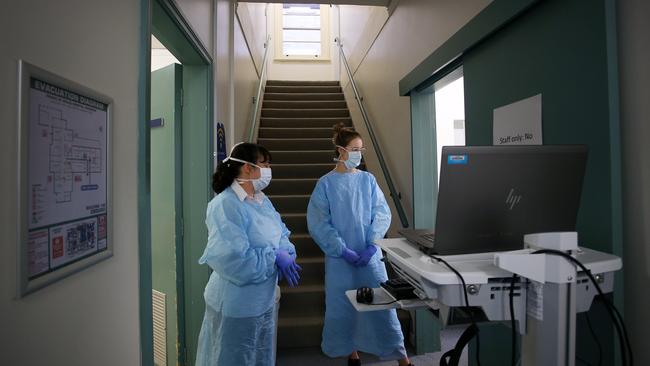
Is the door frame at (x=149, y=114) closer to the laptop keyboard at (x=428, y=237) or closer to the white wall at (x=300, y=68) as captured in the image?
the laptop keyboard at (x=428, y=237)

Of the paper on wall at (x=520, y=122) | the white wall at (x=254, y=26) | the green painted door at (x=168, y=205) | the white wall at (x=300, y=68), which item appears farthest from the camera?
the white wall at (x=300, y=68)

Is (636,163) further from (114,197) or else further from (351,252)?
(114,197)

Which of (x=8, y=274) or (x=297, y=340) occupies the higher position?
(x=8, y=274)

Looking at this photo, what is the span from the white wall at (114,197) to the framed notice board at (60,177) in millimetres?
24

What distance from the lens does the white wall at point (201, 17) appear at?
166cm

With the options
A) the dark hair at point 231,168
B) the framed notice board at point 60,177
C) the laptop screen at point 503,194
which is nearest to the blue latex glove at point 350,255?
the dark hair at point 231,168

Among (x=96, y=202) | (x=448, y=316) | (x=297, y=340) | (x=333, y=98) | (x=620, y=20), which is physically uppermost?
(x=333, y=98)

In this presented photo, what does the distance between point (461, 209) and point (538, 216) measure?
23cm

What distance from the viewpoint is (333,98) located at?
5.50m

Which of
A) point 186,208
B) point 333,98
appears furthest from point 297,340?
point 333,98

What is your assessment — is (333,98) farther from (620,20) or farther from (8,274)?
(8,274)

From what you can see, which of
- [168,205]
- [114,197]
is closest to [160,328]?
[168,205]

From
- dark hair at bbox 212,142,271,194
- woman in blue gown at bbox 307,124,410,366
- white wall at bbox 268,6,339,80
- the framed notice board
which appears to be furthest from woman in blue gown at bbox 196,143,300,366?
white wall at bbox 268,6,339,80

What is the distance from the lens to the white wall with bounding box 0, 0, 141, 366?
61cm
